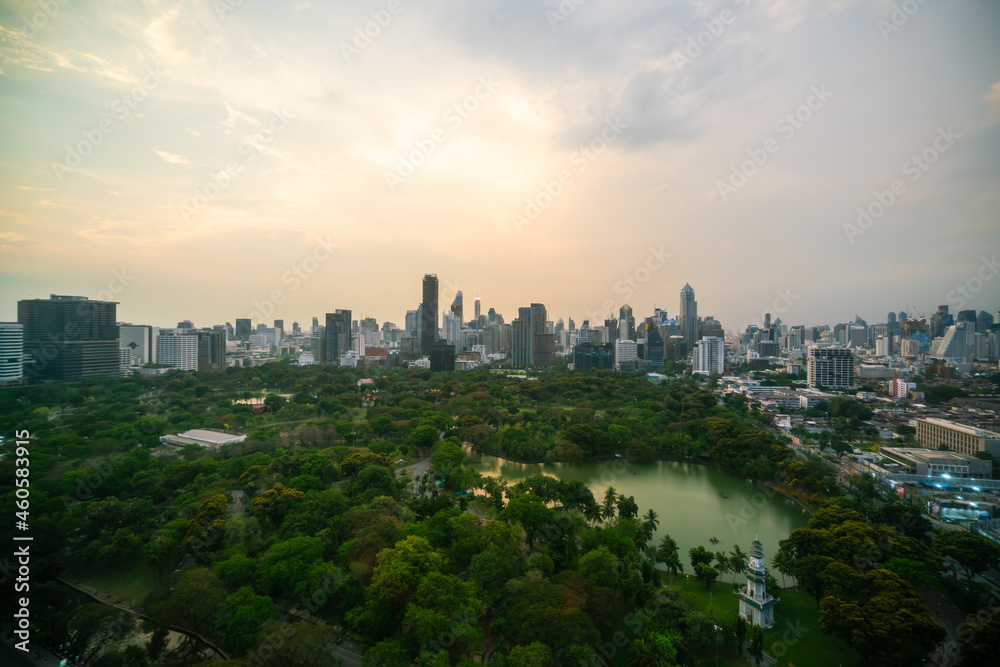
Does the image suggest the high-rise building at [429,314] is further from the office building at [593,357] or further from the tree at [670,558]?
the tree at [670,558]

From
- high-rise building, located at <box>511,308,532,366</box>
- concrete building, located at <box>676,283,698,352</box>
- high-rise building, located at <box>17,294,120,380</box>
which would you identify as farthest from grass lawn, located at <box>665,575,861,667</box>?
concrete building, located at <box>676,283,698,352</box>

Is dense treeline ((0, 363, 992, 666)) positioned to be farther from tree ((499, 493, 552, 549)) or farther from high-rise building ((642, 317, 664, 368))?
high-rise building ((642, 317, 664, 368))

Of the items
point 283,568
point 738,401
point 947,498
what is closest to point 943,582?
point 947,498

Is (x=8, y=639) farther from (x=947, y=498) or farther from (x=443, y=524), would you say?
(x=947, y=498)

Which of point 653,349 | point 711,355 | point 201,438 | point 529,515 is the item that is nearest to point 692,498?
point 529,515

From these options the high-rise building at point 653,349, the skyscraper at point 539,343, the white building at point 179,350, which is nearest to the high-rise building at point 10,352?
the white building at point 179,350
